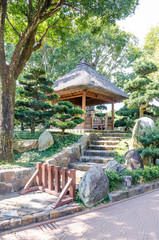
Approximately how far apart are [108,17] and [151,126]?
4.95 m

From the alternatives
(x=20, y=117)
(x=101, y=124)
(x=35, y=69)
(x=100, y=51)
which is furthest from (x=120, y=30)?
(x=20, y=117)

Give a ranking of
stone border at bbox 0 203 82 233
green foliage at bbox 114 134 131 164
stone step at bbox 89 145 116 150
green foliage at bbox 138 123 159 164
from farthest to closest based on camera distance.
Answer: stone step at bbox 89 145 116 150
green foliage at bbox 114 134 131 164
green foliage at bbox 138 123 159 164
stone border at bbox 0 203 82 233

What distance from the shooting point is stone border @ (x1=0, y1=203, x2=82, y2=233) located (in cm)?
287

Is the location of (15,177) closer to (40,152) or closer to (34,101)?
(40,152)

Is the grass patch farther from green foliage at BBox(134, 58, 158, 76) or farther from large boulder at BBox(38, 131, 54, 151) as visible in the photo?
green foliage at BBox(134, 58, 158, 76)

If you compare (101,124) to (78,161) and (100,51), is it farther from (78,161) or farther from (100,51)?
(100,51)

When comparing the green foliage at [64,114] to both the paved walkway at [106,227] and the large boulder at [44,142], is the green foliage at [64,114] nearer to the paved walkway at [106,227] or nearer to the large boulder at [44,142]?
the large boulder at [44,142]

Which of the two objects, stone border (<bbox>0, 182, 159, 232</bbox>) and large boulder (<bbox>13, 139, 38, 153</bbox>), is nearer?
stone border (<bbox>0, 182, 159, 232</bbox>)

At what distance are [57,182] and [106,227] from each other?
5.19 ft

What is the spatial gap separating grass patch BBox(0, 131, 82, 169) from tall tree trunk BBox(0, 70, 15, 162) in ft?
1.25

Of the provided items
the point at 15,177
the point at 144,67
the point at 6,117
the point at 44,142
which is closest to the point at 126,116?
the point at 144,67

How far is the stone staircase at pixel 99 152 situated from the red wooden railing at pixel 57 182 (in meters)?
1.33

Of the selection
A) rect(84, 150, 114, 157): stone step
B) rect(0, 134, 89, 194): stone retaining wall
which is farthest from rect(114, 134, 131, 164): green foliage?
rect(0, 134, 89, 194): stone retaining wall

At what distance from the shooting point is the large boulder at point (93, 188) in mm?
3668
